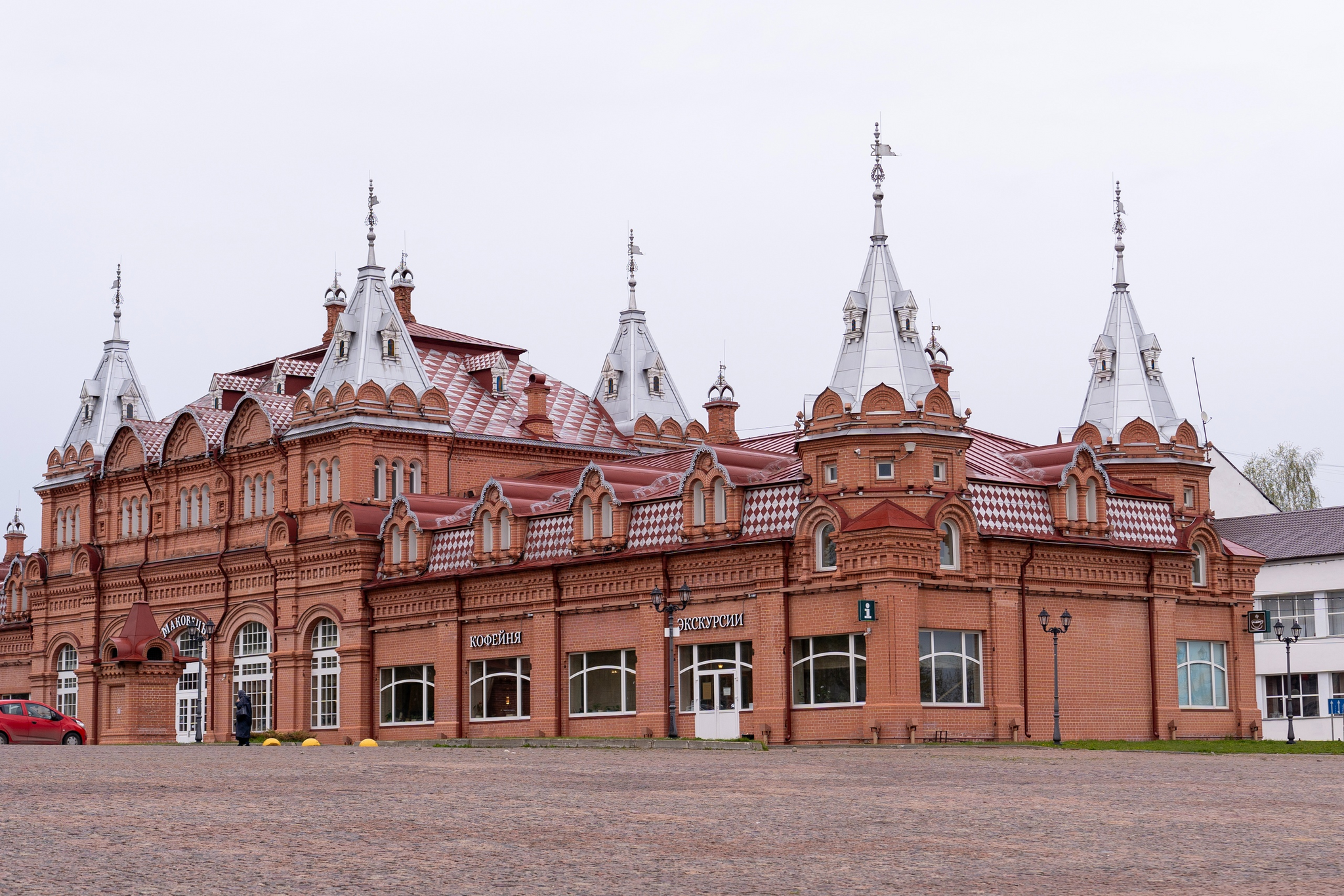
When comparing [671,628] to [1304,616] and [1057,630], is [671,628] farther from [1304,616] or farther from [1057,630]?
[1304,616]

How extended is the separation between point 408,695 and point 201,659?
10.4 metres

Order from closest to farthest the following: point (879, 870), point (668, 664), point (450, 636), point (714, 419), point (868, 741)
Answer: point (879, 870)
point (868, 741)
point (668, 664)
point (450, 636)
point (714, 419)

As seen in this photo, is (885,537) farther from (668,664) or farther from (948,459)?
(668,664)

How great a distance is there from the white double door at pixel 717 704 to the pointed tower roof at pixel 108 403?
32.9 m

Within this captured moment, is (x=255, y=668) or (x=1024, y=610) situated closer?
(x=1024, y=610)

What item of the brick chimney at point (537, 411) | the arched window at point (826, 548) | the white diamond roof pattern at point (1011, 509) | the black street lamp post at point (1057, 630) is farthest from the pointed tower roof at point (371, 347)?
the black street lamp post at point (1057, 630)

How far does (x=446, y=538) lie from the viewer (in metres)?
56.1

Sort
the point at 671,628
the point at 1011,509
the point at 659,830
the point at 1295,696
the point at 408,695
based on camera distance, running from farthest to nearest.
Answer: the point at 1295,696 → the point at 408,695 → the point at 1011,509 → the point at 671,628 → the point at 659,830

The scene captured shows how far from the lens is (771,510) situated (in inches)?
1865

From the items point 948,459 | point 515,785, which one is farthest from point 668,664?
point 515,785

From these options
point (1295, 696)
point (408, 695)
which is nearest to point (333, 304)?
point (408, 695)

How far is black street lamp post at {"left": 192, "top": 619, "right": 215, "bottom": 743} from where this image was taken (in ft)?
204

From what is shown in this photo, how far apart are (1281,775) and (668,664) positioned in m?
23.0

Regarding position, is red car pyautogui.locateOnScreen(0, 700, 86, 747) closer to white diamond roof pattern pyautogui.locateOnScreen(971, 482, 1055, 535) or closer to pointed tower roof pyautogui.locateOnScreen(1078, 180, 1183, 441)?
white diamond roof pattern pyautogui.locateOnScreen(971, 482, 1055, 535)
